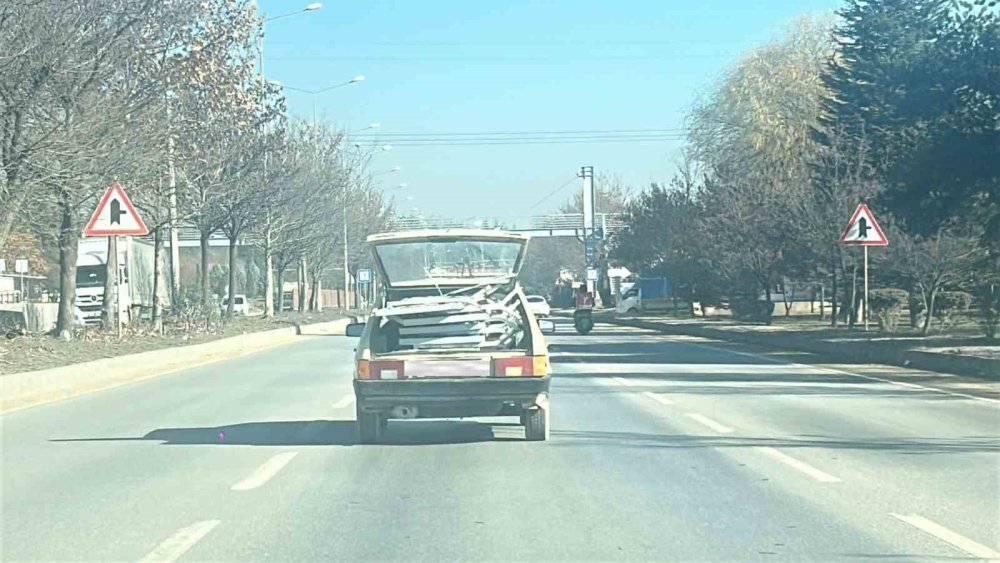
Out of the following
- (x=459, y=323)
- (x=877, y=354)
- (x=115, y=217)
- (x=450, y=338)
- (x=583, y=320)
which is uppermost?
(x=115, y=217)

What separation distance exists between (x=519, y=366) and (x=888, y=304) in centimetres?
2592

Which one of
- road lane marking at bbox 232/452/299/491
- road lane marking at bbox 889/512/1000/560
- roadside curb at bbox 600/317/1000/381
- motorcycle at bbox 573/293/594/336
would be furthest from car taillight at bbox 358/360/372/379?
motorcycle at bbox 573/293/594/336

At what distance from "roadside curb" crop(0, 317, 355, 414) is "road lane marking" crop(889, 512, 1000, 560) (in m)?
12.5

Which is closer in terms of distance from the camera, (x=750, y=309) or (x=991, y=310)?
(x=991, y=310)

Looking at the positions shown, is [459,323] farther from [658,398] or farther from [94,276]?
[94,276]

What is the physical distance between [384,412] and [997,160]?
1668cm

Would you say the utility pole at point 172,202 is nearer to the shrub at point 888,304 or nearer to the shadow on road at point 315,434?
the shadow on road at point 315,434

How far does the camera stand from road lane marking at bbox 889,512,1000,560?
7570 millimetres

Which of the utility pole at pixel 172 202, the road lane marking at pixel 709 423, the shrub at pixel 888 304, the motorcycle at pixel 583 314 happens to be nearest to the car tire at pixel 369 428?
the road lane marking at pixel 709 423

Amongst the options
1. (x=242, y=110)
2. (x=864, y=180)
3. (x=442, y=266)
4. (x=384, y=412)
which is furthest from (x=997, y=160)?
(x=242, y=110)

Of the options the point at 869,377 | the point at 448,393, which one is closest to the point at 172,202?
the point at 869,377

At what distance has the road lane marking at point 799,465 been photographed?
1038 cm

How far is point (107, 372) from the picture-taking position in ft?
73.9

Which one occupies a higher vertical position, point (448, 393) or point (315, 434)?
point (448, 393)
